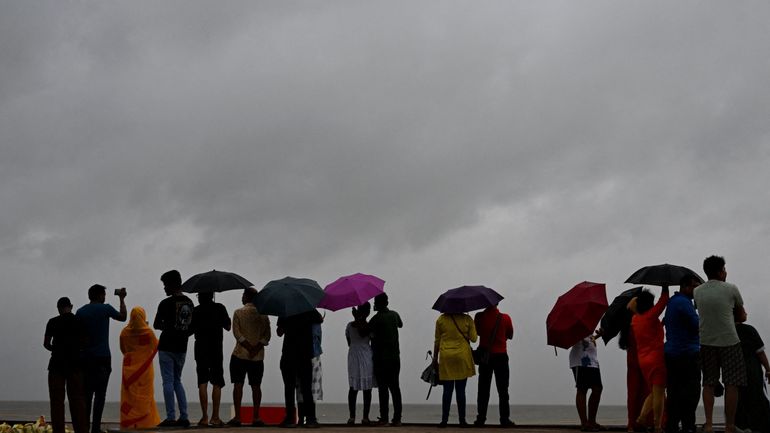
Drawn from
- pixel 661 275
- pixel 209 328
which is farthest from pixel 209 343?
pixel 661 275

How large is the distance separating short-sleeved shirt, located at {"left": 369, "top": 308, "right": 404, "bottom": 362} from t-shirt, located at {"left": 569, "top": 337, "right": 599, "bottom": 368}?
2794mm

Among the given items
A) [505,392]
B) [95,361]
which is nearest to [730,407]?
[505,392]

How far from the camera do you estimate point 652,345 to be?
1195 cm

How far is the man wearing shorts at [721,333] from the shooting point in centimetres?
1070

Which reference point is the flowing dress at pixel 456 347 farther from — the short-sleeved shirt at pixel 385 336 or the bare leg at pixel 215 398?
the bare leg at pixel 215 398

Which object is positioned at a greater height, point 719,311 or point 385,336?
point 719,311

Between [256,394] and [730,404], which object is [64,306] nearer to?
[256,394]

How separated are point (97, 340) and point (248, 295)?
231cm

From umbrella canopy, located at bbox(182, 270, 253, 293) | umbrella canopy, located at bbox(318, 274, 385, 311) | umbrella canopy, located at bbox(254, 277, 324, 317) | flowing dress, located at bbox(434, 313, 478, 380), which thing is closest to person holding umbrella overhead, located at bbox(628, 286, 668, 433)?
flowing dress, located at bbox(434, 313, 478, 380)

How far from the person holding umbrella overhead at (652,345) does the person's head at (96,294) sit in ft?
24.8

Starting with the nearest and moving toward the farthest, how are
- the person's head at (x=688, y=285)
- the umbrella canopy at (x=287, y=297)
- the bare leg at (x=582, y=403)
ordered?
the person's head at (x=688, y=285), the umbrella canopy at (x=287, y=297), the bare leg at (x=582, y=403)

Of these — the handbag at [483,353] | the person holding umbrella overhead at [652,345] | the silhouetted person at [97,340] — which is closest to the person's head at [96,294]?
the silhouetted person at [97,340]

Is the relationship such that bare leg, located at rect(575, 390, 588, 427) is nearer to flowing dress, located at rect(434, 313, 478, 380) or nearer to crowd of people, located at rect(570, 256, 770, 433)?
crowd of people, located at rect(570, 256, 770, 433)

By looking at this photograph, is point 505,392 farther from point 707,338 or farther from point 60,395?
point 60,395
